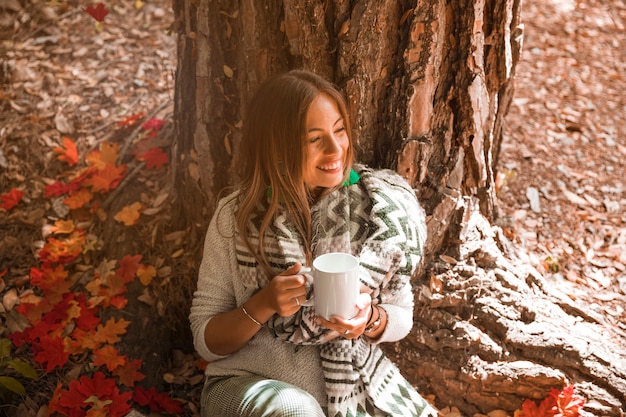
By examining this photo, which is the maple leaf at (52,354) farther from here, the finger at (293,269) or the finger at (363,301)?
the finger at (363,301)

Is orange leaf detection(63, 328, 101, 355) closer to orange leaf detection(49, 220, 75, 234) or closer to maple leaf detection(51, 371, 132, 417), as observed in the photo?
maple leaf detection(51, 371, 132, 417)

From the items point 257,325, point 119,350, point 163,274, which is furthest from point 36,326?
point 257,325

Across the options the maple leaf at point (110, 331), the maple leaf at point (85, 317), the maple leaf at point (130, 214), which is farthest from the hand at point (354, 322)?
the maple leaf at point (130, 214)

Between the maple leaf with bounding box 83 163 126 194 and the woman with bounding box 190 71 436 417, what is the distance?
4.81 feet

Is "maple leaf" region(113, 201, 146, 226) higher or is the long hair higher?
the long hair

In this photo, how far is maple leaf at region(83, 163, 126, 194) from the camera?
365cm

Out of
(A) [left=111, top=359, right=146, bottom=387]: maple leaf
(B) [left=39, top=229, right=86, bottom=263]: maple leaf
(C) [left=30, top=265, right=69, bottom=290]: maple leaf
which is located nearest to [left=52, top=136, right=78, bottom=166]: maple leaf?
(B) [left=39, top=229, right=86, bottom=263]: maple leaf

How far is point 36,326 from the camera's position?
3.11 metres

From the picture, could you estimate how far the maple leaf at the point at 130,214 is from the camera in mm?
3477

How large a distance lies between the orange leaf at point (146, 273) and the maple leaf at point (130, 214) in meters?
0.30

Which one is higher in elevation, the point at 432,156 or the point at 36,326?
the point at 432,156

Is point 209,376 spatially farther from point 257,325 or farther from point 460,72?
point 460,72

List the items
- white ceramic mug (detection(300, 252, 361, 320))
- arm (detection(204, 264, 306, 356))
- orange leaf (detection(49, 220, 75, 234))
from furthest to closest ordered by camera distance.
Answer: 1. orange leaf (detection(49, 220, 75, 234))
2. arm (detection(204, 264, 306, 356))
3. white ceramic mug (detection(300, 252, 361, 320))

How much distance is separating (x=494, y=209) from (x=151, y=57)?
2953 millimetres
